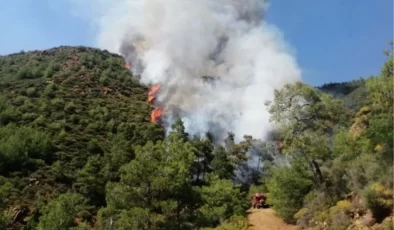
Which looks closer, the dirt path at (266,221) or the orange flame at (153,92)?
the dirt path at (266,221)

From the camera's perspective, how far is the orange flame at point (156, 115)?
87438 millimetres

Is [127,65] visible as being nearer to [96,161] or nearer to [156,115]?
[156,115]

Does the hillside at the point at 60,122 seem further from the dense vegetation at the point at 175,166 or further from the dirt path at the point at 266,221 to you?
the dirt path at the point at 266,221

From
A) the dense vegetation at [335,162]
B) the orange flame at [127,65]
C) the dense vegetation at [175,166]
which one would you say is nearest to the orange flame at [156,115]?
the dense vegetation at [175,166]

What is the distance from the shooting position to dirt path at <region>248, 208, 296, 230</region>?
121ft

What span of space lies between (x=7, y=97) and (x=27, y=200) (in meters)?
38.3

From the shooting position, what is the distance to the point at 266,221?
40125 mm

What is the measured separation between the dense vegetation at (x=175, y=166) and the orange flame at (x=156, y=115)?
1.47 metres

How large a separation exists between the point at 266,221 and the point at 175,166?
11030 millimetres

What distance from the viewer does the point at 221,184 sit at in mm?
46031

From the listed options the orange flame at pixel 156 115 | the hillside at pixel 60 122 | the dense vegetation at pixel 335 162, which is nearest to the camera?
the dense vegetation at pixel 335 162

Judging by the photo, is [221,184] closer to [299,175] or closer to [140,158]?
[299,175]

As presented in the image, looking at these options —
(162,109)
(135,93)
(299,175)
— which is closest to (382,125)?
(299,175)

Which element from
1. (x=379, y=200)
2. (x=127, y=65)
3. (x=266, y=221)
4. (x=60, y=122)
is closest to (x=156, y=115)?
(x=60, y=122)
